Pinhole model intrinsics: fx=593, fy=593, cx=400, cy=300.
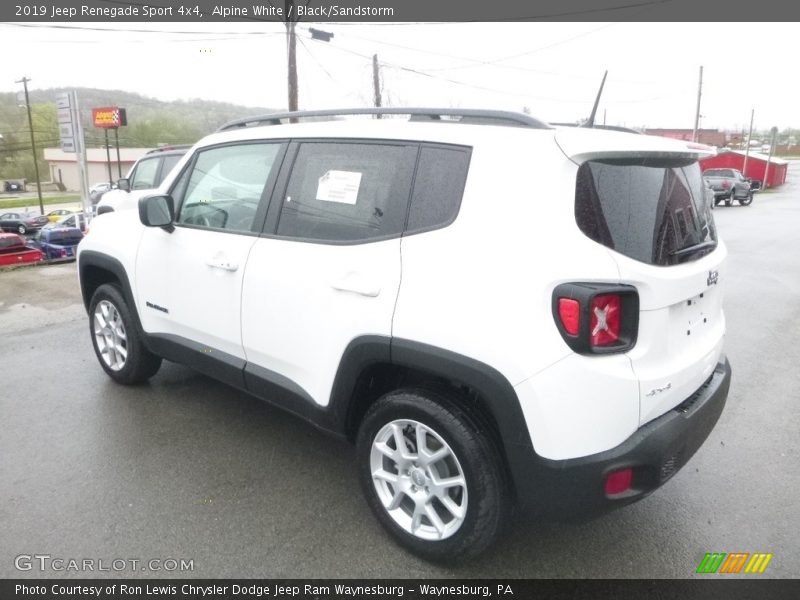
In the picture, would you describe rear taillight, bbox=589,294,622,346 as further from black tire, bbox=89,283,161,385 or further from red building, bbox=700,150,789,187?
red building, bbox=700,150,789,187

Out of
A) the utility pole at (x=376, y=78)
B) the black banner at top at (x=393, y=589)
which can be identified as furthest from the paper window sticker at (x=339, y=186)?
the utility pole at (x=376, y=78)

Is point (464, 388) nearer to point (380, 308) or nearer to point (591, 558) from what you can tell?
point (380, 308)

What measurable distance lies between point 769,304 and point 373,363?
664 centimetres

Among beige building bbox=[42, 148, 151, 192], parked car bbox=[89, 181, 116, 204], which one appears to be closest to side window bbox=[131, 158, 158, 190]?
parked car bbox=[89, 181, 116, 204]

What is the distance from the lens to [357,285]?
8.53 ft

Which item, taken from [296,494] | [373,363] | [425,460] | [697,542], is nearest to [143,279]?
[296,494]

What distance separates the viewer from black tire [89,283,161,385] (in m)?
4.15

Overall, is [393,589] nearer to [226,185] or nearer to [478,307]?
[478,307]

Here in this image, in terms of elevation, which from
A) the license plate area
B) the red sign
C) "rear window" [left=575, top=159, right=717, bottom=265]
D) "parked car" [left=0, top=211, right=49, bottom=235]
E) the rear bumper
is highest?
the red sign

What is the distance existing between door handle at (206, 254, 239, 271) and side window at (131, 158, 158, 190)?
314 inches

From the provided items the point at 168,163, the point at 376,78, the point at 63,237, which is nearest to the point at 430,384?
the point at 168,163

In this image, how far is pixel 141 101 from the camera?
257 ft

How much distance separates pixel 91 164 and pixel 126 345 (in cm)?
8045

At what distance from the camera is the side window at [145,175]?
10601 millimetres
